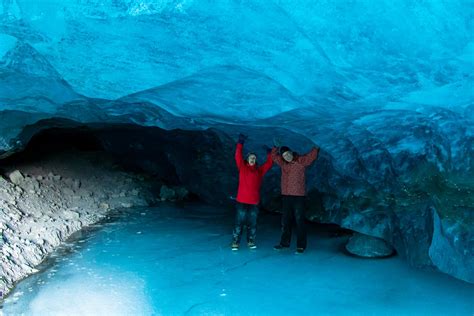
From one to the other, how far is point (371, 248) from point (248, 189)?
1657mm

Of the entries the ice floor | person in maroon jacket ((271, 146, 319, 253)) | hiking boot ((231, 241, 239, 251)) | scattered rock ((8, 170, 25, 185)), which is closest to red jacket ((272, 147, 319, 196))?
person in maroon jacket ((271, 146, 319, 253))

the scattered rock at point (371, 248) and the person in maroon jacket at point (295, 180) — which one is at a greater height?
the person in maroon jacket at point (295, 180)

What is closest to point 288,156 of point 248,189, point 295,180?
point 295,180

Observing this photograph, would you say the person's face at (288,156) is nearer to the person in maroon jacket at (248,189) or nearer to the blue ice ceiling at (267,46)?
the person in maroon jacket at (248,189)

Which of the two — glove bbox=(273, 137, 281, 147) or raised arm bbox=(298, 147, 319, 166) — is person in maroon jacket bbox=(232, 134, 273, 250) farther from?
raised arm bbox=(298, 147, 319, 166)

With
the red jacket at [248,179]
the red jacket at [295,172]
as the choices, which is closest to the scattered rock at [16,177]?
the red jacket at [248,179]

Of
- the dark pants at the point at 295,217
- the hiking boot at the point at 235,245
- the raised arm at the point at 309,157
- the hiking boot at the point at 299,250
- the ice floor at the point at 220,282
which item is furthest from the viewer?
the hiking boot at the point at 235,245

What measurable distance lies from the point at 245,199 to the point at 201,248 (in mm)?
922

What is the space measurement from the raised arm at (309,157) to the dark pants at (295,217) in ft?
1.45

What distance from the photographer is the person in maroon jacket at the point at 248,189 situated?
613 centimetres

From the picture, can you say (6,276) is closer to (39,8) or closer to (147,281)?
(147,281)

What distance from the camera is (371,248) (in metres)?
6.13

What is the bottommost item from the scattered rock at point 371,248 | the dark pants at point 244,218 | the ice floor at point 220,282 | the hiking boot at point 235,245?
the ice floor at point 220,282

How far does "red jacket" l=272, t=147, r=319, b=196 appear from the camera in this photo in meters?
6.00
